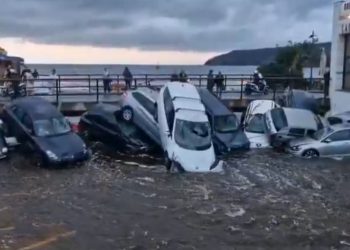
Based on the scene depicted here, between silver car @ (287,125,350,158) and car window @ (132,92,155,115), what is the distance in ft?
19.8

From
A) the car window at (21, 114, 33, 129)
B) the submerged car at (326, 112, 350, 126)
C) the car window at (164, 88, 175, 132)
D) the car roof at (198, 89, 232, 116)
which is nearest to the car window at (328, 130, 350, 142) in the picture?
the submerged car at (326, 112, 350, 126)

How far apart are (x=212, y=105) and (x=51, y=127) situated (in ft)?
23.5

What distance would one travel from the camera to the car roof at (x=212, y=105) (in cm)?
2628

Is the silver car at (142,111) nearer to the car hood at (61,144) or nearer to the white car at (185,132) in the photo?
the white car at (185,132)

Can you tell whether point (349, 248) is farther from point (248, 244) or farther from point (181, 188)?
point (181, 188)

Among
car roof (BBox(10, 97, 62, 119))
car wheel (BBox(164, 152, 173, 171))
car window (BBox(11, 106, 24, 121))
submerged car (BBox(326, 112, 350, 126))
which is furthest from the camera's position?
submerged car (BBox(326, 112, 350, 126))

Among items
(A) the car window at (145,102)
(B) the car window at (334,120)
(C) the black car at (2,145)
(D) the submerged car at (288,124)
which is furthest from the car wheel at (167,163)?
(B) the car window at (334,120)

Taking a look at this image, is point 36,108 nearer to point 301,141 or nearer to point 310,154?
point 301,141

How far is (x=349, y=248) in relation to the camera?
13.3 m

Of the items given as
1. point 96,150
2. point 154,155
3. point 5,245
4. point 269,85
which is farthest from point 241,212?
point 269,85

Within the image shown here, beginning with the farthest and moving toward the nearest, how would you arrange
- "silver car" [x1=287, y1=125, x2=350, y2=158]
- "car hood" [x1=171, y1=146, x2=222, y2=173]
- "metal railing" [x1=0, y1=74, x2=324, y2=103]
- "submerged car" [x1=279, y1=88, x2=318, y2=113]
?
"metal railing" [x1=0, y1=74, x2=324, y2=103], "submerged car" [x1=279, y1=88, x2=318, y2=113], "silver car" [x1=287, y1=125, x2=350, y2=158], "car hood" [x1=171, y1=146, x2=222, y2=173]

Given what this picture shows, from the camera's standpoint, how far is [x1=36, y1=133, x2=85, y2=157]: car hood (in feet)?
72.1

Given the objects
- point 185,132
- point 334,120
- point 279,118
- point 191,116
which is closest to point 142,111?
point 191,116

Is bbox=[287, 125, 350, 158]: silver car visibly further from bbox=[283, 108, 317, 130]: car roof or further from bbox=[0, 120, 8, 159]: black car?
bbox=[0, 120, 8, 159]: black car
